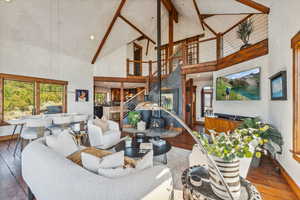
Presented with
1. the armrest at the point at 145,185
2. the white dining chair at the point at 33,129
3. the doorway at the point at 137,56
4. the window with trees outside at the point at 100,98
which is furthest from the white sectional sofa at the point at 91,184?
the window with trees outside at the point at 100,98

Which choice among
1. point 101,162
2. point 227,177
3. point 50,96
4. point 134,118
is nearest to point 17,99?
point 50,96

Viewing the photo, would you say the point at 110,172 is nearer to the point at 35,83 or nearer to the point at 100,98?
the point at 35,83

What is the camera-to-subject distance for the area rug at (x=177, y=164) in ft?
6.80

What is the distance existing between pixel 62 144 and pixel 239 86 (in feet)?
14.9

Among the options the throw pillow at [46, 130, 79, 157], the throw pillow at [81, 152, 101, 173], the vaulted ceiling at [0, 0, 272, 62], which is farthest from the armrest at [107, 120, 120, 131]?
the vaulted ceiling at [0, 0, 272, 62]

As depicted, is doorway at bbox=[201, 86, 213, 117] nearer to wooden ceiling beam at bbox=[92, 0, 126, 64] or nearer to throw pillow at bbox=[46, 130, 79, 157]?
wooden ceiling beam at bbox=[92, 0, 126, 64]

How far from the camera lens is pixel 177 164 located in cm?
280

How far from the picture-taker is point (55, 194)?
4.03 ft

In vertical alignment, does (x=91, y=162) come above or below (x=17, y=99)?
below

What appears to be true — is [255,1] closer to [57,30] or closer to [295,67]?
[295,67]

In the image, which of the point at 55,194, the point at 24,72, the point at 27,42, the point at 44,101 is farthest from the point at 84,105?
the point at 55,194

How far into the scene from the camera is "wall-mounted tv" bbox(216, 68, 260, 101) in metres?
3.53

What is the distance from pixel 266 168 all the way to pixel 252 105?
171 cm

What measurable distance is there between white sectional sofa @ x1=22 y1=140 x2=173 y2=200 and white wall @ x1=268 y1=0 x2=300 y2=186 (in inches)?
87.2
